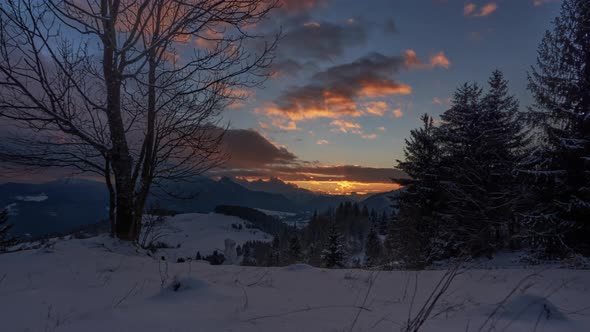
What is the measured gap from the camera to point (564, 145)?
12.4 m

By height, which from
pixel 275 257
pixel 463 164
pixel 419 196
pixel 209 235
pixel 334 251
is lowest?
pixel 209 235

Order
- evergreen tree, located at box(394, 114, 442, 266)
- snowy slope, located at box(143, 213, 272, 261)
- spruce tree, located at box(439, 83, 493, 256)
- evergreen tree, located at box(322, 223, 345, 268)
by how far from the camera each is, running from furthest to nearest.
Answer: snowy slope, located at box(143, 213, 272, 261) < evergreen tree, located at box(322, 223, 345, 268) < evergreen tree, located at box(394, 114, 442, 266) < spruce tree, located at box(439, 83, 493, 256)

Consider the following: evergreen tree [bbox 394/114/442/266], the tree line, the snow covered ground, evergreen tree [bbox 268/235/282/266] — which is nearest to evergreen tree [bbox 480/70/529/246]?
the tree line

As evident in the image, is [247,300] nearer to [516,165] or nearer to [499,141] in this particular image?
[516,165]

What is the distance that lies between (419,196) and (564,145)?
960cm

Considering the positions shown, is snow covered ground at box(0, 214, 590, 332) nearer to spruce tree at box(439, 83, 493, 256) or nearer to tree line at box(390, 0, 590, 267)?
tree line at box(390, 0, 590, 267)

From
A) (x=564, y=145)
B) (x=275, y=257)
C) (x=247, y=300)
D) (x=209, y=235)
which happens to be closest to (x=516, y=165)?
(x=564, y=145)

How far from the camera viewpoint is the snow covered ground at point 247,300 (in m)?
2.12

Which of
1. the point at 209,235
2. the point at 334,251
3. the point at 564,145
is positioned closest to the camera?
the point at 564,145

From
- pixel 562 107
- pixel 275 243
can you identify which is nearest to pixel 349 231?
pixel 275 243

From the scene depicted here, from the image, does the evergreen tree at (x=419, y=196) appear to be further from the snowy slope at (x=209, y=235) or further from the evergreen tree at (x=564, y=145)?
the snowy slope at (x=209, y=235)

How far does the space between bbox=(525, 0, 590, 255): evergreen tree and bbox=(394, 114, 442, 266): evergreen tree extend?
6.62 metres

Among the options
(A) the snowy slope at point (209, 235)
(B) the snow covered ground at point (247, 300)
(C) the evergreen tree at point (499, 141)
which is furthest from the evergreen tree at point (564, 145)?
(A) the snowy slope at point (209, 235)

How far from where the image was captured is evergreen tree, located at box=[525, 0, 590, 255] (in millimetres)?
12617
